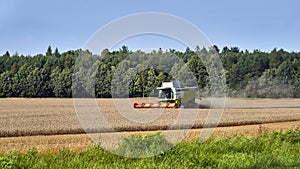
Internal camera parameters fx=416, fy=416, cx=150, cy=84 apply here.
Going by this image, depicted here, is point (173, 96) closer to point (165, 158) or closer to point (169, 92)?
point (169, 92)

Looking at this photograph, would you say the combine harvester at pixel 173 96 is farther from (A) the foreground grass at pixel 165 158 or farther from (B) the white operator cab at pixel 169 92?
(A) the foreground grass at pixel 165 158

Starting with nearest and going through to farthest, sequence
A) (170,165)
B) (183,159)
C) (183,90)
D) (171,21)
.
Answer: (170,165) < (183,159) < (171,21) < (183,90)

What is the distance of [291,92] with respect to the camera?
2901 inches

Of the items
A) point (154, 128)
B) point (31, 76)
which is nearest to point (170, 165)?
point (154, 128)

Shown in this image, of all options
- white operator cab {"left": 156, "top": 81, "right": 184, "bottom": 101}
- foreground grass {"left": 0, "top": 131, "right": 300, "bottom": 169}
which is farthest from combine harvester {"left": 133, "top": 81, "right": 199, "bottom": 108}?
foreground grass {"left": 0, "top": 131, "right": 300, "bottom": 169}

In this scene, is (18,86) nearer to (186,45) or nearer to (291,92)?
(291,92)

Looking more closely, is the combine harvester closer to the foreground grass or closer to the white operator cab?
the white operator cab

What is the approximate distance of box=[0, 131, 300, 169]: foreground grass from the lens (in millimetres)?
8945

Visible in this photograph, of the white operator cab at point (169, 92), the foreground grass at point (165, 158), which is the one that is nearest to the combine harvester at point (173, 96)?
the white operator cab at point (169, 92)

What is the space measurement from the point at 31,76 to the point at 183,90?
5990 cm

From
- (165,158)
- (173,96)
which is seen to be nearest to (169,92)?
(173,96)

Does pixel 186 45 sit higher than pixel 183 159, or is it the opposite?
pixel 186 45

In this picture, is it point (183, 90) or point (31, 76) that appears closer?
point (183, 90)

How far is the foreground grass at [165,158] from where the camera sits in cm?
895
